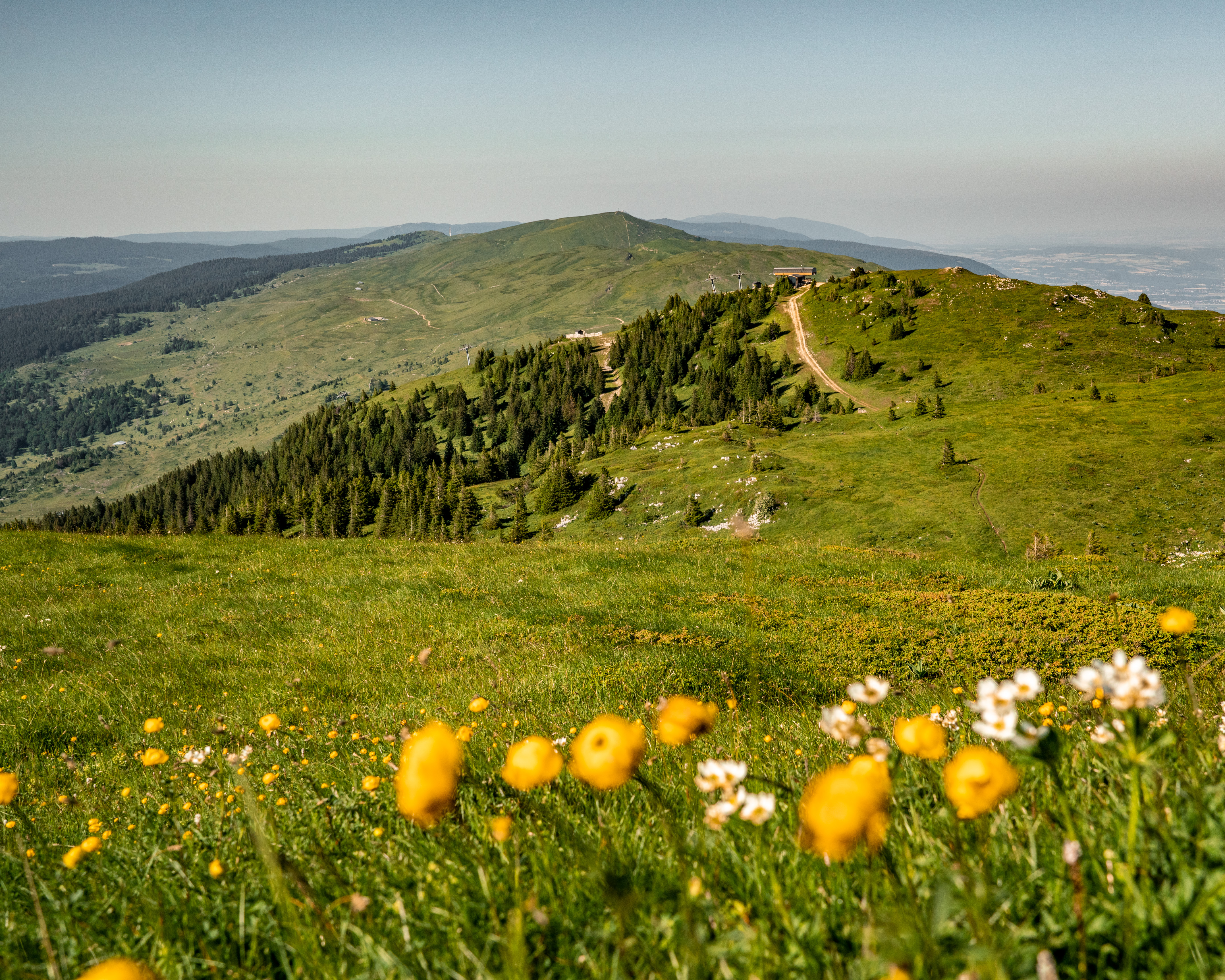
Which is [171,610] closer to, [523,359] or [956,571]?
[956,571]

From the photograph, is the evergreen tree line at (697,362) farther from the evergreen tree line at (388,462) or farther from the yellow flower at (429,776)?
the yellow flower at (429,776)

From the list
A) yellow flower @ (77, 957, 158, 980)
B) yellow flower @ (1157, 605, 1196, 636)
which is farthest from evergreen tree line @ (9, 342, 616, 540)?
yellow flower @ (77, 957, 158, 980)

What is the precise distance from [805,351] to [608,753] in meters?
132

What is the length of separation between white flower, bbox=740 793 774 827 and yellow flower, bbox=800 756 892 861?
0.15 meters

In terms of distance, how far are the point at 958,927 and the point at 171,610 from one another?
53.2 feet

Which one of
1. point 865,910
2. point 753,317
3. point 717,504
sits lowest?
point 717,504

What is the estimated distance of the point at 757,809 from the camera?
6.47 feet

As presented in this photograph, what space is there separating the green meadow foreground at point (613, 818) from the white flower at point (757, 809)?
0.07 ft

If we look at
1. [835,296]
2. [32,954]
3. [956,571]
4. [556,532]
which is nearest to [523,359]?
[835,296]

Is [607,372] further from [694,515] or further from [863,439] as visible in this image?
[694,515]

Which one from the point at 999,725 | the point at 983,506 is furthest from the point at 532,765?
the point at 983,506

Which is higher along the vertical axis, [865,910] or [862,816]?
[862,816]

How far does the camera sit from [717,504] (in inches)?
2478

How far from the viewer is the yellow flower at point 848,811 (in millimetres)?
1429
